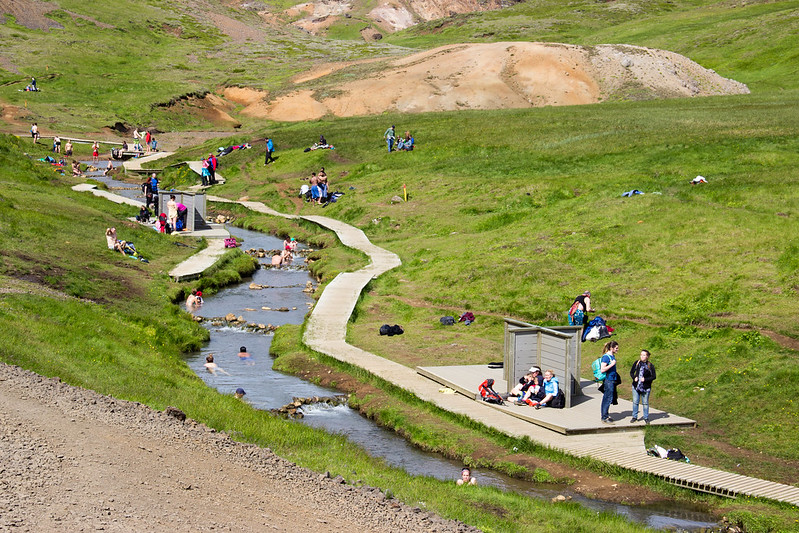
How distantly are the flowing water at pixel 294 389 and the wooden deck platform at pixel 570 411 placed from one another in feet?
7.79

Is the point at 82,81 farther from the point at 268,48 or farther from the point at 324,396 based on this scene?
the point at 324,396

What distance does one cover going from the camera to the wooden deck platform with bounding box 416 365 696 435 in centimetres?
2173

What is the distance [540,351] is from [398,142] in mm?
42311

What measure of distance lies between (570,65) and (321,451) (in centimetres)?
7291

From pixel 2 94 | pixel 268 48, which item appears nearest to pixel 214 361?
pixel 2 94

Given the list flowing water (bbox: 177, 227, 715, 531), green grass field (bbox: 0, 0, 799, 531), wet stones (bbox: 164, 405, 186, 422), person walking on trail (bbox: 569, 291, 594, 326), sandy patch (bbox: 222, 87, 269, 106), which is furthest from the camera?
sandy patch (bbox: 222, 87, 269, 106)

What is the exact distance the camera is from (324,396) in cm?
2603

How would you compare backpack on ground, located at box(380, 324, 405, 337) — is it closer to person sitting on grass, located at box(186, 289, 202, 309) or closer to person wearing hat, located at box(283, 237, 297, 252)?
person sitting on grass, located at box(186, 289, 202, 309)

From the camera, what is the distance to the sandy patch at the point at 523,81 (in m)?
82.4

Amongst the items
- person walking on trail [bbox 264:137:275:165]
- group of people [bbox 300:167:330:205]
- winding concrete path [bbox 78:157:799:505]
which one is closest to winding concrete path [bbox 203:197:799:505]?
winding concrete path [bbox 78:157:799:505]

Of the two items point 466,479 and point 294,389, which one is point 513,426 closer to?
point 466,479

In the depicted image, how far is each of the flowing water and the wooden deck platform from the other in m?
2.37

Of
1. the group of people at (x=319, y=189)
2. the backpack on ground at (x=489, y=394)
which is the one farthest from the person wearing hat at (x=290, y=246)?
the backpack on ground at (x=489, y=394)

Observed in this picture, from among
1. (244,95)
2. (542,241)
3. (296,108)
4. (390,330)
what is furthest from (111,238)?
(244,95)
